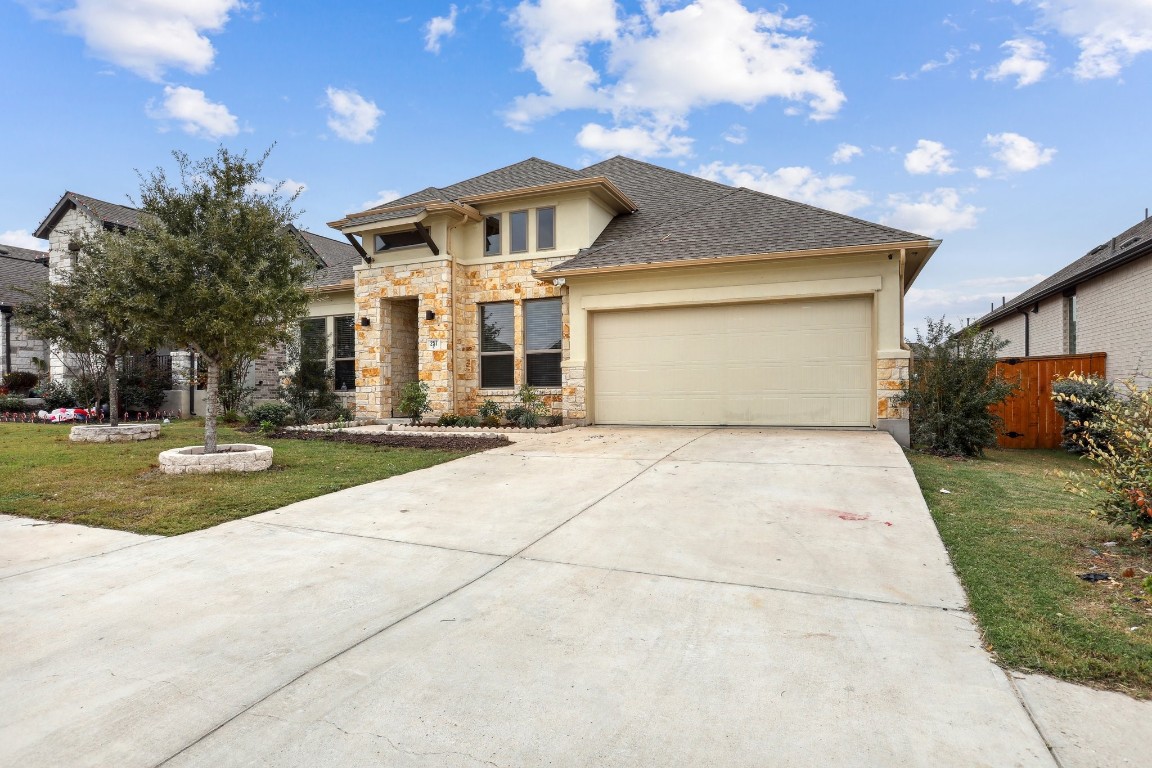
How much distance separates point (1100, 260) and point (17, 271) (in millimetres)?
35565

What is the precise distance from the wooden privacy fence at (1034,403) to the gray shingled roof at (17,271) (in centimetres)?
2912

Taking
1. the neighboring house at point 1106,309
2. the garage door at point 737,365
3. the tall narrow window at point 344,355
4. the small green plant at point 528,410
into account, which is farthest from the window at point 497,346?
the neighboring house at point 1106,309

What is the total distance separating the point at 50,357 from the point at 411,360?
1409 centimetres

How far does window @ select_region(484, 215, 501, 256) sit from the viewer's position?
45.5ft

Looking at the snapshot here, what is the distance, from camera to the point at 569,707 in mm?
2244

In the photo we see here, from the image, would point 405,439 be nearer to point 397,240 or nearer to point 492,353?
point 492,353

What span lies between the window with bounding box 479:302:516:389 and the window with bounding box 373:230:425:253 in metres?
2.34

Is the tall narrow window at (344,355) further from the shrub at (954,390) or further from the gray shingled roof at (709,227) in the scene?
the shrub at (954,390)

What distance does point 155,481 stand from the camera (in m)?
6.85

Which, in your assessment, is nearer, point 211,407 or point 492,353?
point 211,407

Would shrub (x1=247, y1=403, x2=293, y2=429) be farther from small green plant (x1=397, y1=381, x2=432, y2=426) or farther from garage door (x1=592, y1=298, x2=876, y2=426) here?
garage door (x1=592, y1=298, x2=876, y2=426)

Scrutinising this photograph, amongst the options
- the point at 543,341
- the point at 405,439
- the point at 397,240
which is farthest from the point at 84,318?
the point at 543,341

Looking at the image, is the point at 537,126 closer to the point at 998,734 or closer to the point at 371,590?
the point at 371,590

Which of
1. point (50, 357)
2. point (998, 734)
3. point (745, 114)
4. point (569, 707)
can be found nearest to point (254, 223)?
point (569, 707)
